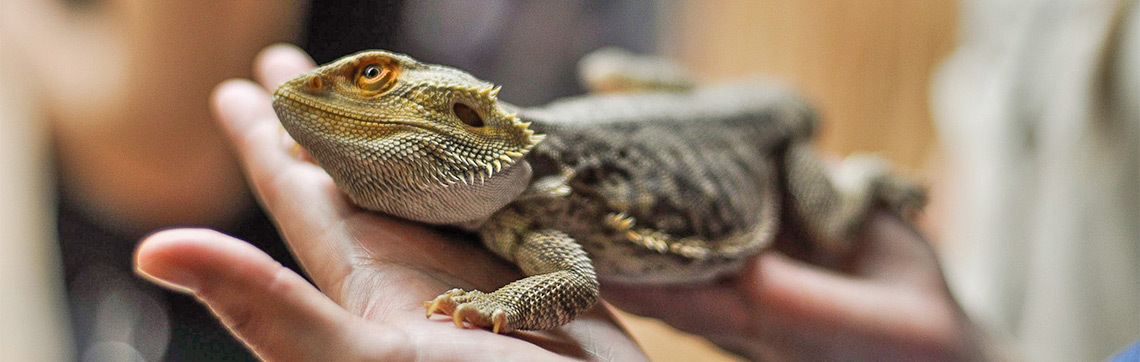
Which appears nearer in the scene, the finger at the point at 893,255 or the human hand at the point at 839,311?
the human hand at the point at 839,311

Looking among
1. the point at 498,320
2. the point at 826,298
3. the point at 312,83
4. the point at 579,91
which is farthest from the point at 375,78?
the point at 826,298

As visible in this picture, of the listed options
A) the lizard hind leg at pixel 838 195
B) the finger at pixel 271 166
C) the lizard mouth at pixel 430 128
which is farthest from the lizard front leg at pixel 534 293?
the lizard hind leg at pixel 838 195

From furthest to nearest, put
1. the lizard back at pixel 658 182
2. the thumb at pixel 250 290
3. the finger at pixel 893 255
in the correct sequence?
the finger at pixel 893 255 < the lizard back at pixel 658 182 < the thumb at pixel 250 290

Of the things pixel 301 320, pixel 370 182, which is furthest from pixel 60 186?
pixel 301 320

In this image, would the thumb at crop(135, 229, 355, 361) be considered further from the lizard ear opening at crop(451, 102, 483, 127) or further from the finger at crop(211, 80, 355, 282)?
the lizard ear opening at crop(451, 102, 483, 127)

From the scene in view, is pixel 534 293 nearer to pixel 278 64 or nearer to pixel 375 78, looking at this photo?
pixel 375 78

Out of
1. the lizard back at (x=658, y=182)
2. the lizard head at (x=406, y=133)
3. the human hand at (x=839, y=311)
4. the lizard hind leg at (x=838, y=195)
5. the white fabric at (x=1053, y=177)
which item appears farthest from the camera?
the lizard hind leg at (x=838, y=195)

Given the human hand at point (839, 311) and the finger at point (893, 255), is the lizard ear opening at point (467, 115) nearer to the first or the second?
the human hand at point (839, 311)
